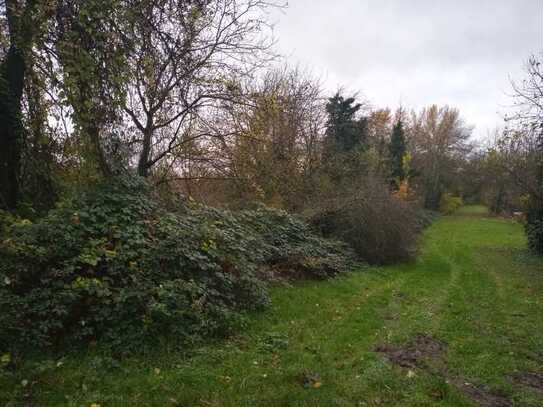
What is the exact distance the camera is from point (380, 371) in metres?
4.04

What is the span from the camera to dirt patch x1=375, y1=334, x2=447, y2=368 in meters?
4.43

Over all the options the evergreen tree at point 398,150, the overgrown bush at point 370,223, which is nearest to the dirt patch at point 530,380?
the overgrown bush at point 370,223

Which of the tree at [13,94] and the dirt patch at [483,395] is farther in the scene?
the tree at [13,94]

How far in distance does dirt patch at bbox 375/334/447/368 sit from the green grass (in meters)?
0.14

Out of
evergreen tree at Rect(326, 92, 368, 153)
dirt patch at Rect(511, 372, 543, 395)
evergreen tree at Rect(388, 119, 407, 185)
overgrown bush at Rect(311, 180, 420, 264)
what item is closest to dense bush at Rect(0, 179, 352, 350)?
dirt patch at Rect(511, 372, 543, 395)

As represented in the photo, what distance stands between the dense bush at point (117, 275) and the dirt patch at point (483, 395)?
2.94m

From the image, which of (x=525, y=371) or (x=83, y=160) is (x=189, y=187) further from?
(x=525, y=371)

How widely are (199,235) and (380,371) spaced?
3122mm

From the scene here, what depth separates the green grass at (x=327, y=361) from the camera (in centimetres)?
329

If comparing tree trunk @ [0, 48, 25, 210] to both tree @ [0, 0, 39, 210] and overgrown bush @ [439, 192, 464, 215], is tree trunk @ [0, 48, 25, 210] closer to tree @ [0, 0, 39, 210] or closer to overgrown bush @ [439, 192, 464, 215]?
tree @ [0, 0, 39, 210]

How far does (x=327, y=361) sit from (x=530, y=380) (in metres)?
2.36

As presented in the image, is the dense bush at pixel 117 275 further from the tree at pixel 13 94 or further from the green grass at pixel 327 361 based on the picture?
the tree at pixel 13 94

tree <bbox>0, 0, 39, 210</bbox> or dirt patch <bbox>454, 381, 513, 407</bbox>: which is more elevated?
tree <bbox>0, 0, 39, 210</bbox>

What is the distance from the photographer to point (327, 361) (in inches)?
168
